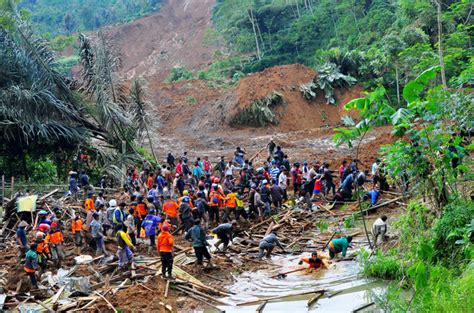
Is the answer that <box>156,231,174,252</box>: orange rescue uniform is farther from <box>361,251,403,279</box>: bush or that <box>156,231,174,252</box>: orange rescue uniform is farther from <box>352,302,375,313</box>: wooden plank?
<box>361,251,403,279</box>: bush

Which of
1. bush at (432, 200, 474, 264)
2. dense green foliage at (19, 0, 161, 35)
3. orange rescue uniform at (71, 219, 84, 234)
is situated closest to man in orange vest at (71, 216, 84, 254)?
orange rescue uniform at (71, 219, 84, 234)

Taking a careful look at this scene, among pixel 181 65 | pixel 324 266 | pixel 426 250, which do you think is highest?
pixel 181 65

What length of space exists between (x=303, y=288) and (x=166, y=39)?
6559cm

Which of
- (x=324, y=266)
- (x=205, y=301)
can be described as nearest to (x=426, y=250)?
(x=324, y=266)

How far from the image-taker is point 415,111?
38.3ft

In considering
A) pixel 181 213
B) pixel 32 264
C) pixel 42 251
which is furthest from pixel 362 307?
pixel 42 251

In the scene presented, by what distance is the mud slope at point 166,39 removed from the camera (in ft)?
227

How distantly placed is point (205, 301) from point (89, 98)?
16.5 m

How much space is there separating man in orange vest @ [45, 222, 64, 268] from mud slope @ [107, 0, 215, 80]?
51149 mm

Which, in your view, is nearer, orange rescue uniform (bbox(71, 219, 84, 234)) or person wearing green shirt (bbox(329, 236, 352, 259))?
person wearing green shirt (bbox(329, 236, 352, 259))

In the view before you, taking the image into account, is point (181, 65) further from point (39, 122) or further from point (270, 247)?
point (270, 247)

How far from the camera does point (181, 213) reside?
16578 mm

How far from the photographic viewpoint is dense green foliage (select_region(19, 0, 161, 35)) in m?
81.9

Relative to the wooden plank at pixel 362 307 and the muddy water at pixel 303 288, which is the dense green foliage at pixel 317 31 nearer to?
the muddy water at pixel 303 288
